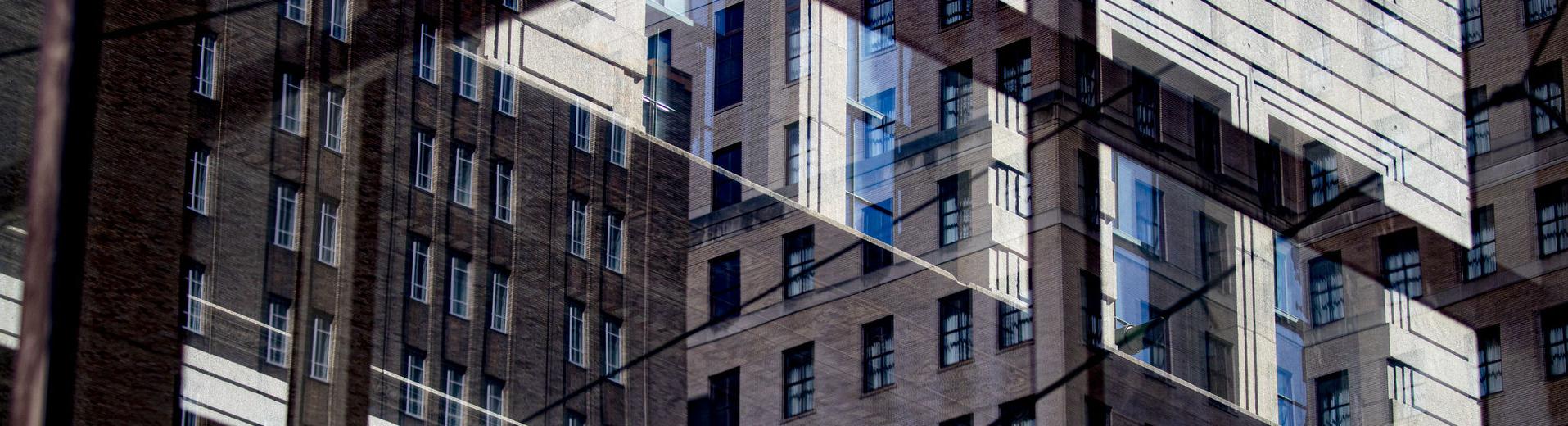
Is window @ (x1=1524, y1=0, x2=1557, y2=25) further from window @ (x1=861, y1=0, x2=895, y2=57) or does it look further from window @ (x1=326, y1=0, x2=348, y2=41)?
window @ (x1=326, y1=0, x2=348, y2=41)

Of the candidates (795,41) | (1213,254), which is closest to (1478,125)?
(1213,254)

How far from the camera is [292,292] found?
3391 cm

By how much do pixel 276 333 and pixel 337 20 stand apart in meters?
7.06

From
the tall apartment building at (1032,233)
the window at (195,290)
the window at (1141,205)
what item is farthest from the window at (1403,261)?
the window at (195,290)

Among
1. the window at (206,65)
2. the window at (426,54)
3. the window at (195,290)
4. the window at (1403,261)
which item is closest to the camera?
the window at (195,290)

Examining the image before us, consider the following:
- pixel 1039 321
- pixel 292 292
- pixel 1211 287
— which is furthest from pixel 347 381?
pixel 1211 287

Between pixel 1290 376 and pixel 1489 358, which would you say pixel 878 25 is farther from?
pixel 1489 358

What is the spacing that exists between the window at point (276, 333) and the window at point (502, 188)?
5.96 meters

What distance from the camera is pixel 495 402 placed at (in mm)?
36219

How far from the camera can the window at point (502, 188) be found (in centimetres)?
3897

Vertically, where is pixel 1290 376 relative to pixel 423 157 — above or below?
below

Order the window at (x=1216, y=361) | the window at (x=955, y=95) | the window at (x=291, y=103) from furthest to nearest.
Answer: the window at (x=955, y=95) → the window at (x=291, y=103) → the window at (x=1216, y=361)

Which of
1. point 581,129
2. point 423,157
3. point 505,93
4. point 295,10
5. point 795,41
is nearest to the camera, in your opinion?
point 795,41

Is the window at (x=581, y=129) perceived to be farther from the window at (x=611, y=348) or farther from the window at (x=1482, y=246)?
the window at (x=1482, y=246)
